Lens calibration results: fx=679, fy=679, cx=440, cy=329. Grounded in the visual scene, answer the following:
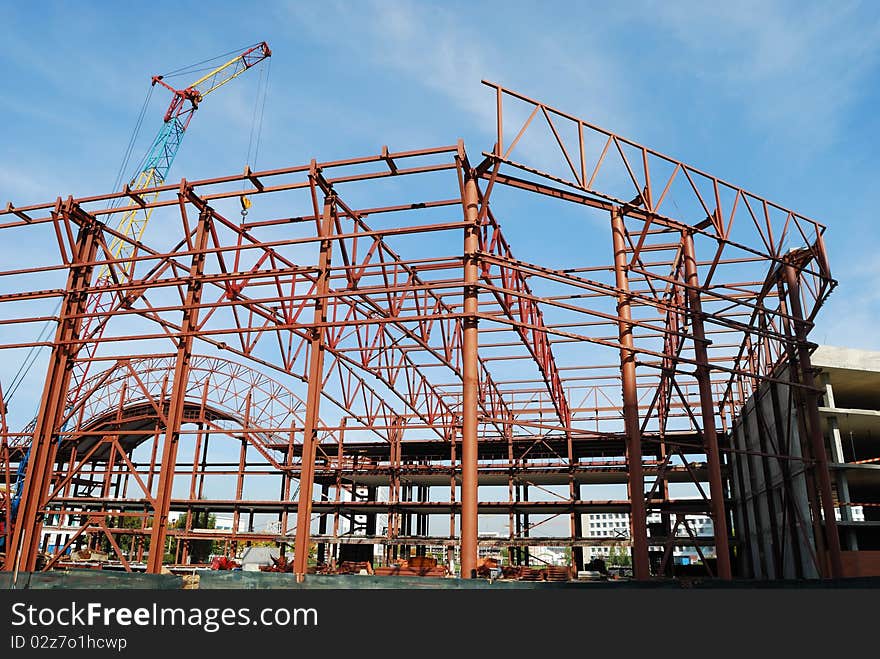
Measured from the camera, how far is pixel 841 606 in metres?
9.62

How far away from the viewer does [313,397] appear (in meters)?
17.4

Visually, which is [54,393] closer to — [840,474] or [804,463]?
[804,463]

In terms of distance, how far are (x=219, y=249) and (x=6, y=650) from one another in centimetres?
1209

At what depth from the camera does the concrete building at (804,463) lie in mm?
21719

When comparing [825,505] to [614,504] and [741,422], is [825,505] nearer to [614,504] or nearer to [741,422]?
[741,422]

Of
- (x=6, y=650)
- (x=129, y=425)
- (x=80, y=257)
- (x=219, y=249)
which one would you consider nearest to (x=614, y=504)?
(x=219, y=249)

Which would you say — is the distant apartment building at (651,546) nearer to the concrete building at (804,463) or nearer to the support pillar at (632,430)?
the concrete building at (804,463)

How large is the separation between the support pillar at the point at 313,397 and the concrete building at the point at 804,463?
1211cm

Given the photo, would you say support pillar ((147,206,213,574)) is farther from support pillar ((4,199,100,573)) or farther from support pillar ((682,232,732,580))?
support pillar ((682,232,732,580))

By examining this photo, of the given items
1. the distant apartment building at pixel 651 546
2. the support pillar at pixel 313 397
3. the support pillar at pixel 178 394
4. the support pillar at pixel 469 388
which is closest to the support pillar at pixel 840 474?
the distant apartment building at pixel 651 546

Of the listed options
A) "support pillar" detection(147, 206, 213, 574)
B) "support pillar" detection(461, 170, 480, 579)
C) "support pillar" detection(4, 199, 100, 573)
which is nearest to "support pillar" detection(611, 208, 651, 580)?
"support pillar" detection(461, 170, 480, 579)

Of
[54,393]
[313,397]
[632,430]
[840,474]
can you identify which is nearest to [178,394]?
[313,397]

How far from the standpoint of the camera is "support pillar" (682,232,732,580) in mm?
17953

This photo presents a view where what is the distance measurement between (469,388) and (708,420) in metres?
7.82
